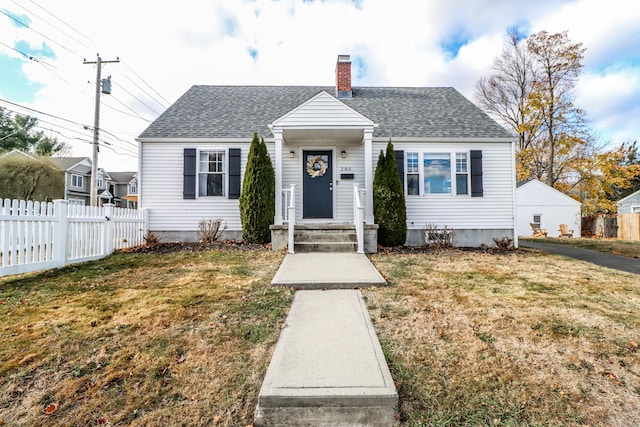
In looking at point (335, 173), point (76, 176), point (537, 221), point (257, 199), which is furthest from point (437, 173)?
point (76, 176)

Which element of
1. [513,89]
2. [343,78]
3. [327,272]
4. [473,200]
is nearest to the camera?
[327,272]

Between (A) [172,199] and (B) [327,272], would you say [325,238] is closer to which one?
(B) [327,272]

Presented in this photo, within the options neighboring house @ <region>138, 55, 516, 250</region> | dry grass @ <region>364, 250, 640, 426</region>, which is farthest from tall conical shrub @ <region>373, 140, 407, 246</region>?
dry grass @ <region>364, 250, 640, 426</region>

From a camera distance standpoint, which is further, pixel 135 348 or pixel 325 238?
pixel 325 238

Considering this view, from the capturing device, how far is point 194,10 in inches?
297

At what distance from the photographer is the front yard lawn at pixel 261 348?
183 cm

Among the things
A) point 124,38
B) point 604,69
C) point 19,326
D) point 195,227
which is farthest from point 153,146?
point 604,69

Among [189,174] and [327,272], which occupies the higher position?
[189,174]

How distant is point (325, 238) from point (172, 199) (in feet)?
15.9

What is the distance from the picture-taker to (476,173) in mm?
8688

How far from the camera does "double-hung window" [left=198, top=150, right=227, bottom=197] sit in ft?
28.8

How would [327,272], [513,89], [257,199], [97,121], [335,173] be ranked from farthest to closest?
1. [513,89]
2. [97,121]
3. [335,173]
4. [257,199]
5. [327,272]

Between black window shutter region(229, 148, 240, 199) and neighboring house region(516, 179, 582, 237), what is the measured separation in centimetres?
1790

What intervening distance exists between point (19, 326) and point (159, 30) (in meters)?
9.56
